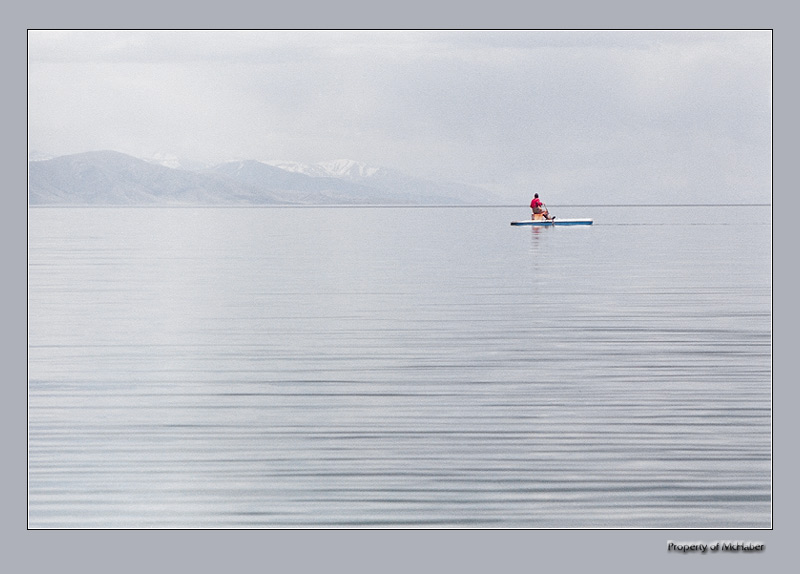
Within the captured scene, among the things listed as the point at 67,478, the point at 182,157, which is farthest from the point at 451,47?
the point at 67,478

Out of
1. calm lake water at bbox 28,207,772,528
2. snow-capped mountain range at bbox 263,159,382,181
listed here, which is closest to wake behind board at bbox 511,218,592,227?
snow-capped mountain range at bbox 263,159,382,181

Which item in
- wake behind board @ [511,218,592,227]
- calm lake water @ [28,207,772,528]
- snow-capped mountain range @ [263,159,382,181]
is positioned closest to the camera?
calm lake water @ [28,207,772,528]

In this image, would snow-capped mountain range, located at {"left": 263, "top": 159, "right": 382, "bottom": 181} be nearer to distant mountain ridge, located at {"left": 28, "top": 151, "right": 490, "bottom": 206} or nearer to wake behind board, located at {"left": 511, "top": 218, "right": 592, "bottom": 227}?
distant mountain ridge, located at {"left": 28, "top": 151, "right": 490, "bottom": 206}

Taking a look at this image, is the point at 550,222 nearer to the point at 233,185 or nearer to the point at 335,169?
the point at 335,169

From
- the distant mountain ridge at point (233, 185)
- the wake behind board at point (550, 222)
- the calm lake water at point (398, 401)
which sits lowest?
the calm lake water at point (398, 401)

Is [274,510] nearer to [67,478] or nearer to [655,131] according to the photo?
[67,478]

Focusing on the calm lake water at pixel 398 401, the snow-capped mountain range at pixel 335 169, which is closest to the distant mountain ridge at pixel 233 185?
the snow-capped mountain range at pixel 335 169

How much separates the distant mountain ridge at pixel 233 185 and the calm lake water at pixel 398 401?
21.1 meters

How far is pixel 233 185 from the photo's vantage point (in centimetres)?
5253

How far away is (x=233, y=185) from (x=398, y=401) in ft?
141

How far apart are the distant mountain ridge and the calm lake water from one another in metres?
21.1

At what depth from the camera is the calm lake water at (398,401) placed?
872 centimetres

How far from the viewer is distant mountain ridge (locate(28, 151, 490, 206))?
4300 centimetres

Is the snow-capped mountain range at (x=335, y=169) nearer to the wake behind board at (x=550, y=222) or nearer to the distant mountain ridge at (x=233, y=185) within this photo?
the distant mountain ridge at (x=233, y=185)
